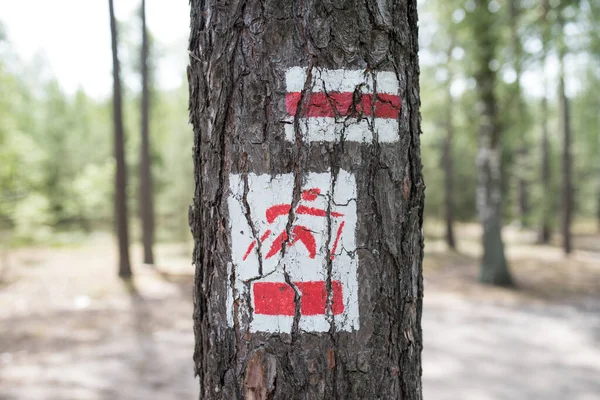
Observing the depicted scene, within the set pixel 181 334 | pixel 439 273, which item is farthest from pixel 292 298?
pixel 439 273

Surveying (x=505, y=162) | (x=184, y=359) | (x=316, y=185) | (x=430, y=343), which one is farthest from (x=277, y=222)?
(x=505, y=162)

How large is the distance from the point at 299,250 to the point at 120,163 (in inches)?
416

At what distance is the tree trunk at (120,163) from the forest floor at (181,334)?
59 cm

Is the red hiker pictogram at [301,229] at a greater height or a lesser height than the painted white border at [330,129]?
lesser

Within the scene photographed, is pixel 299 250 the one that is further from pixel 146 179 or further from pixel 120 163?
pixel 146 179

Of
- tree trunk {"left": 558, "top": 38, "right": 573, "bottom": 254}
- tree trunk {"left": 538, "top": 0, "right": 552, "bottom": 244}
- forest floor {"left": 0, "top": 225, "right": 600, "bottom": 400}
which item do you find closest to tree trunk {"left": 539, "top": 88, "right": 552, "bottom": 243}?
tree trunk {"left": 538, "top": 0, "right": 552, "bottom": 244}

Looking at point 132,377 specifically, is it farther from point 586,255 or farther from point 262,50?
point 586,255

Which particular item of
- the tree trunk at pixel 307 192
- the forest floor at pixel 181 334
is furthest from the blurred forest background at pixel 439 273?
the tree trunk at pixel 307 192

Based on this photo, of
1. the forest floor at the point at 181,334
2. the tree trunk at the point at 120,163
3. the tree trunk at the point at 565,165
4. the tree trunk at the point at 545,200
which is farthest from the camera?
the tree trunk at the point at 545,200

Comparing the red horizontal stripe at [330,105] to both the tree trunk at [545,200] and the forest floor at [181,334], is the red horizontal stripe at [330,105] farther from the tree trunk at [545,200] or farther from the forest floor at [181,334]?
the tree trunk at [545,200]

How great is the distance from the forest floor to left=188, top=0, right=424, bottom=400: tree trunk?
440 centimetres

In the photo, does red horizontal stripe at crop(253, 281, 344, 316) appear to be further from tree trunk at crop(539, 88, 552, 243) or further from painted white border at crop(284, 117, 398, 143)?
tree trunk at crop(539, 88, 552, 243)

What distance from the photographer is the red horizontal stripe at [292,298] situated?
41.6 inches

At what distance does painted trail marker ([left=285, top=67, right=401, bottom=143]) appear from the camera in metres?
1.04
